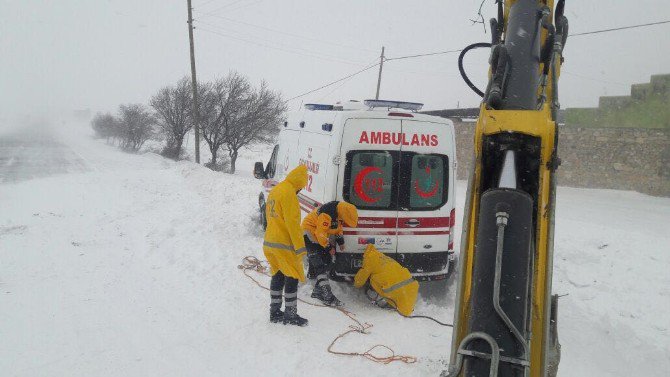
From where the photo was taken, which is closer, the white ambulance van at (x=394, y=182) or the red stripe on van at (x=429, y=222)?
the white ambulance van at (x=394, y=182)

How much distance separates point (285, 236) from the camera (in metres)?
4.98

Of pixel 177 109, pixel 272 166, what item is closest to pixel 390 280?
Result: pixel 272 166

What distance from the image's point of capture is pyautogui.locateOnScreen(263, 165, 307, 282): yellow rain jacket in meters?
4.94

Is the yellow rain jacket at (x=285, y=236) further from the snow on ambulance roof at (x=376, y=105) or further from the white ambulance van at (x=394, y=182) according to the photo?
the snow on ambulance roof at (x=376, y=105)

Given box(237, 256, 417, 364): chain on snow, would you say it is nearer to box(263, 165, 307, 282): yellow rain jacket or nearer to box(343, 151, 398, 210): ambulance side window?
box(263, 165, 307, 282): yellow rain jacket

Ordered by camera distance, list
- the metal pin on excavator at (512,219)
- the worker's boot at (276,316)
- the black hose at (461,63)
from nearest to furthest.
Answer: the metal pin on excavator at (512,219) → the black hose at (461,63) → the worker's boot at (276,316)

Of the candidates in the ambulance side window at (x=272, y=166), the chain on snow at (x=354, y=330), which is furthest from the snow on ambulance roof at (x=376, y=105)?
the ambulance side window at (x=272, y=166)

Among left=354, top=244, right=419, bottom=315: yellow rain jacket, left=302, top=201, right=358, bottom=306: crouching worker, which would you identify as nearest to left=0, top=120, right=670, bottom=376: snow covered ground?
left=354, top=244, right=419, bottom=315: yellow rain jacket

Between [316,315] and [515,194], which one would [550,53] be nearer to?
[515,194]

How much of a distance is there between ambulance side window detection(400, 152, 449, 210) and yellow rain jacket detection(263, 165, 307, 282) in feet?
5.66

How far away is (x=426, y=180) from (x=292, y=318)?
2.63m

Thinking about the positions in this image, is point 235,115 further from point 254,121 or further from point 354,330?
point 354,330

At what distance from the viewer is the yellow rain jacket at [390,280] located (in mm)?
5500

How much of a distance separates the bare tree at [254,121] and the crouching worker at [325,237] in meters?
24.5
